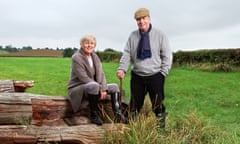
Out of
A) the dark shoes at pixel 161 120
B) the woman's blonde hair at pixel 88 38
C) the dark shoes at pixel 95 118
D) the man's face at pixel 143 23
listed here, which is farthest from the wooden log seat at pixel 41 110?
the man's face at pixel 143 23

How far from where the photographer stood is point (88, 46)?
5367 mm

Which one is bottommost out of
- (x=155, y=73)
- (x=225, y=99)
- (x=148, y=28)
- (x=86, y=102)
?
(x=225, y=99)

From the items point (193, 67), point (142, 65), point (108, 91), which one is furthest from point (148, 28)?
point (193, 67)

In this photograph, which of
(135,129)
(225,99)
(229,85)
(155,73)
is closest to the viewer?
(135,129)

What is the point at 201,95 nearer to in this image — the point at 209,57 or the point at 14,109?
the point at 14,109

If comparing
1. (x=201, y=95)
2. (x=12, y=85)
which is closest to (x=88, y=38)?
(x=12, y=85)

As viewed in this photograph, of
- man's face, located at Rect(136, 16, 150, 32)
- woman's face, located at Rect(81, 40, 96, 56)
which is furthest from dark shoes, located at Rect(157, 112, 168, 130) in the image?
woman's face, located at Rect(81, 40, 96, 56)

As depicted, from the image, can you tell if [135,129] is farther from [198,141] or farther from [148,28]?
[148,28]

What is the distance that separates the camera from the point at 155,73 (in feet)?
17.5

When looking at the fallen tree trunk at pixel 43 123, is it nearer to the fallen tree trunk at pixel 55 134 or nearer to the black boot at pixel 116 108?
the fallen tree trunk at pixel 55 134

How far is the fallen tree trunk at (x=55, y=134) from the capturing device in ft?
15.7

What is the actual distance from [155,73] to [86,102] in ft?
3.43

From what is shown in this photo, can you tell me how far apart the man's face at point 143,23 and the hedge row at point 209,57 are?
1252 cm

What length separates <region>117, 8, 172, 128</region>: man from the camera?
17.5 feet
